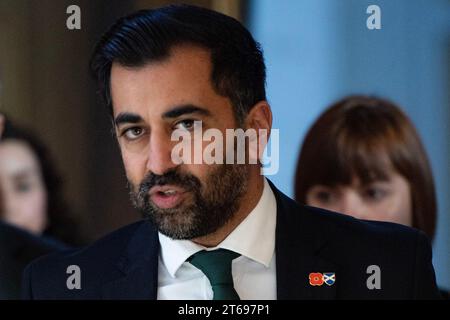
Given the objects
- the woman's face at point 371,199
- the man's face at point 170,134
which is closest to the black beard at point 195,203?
the man's face at point 170,134

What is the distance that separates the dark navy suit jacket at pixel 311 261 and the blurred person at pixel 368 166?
0.05 meters

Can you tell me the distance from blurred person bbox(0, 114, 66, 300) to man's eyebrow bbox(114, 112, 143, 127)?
31 centimetres

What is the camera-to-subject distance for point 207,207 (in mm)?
1561

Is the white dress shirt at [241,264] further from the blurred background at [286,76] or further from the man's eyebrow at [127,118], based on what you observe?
the man's eyebrow at [127,118]

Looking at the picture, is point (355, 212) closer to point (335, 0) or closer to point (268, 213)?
point (268, 213)

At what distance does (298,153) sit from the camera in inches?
67.4

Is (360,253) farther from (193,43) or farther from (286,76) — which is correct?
(193,43)

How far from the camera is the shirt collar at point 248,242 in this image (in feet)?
5.23

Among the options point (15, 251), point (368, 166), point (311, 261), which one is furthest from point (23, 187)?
point (368, 166)

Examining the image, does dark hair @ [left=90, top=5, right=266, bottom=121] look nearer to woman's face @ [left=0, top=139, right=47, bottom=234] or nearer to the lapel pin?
woman's face @ [left=0, top=139, right=47, bottom=234]

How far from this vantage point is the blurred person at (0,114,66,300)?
1.74 meters

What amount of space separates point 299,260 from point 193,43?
0.49 metres

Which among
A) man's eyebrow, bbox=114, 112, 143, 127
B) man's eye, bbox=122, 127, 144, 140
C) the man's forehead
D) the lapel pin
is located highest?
the man's forehead

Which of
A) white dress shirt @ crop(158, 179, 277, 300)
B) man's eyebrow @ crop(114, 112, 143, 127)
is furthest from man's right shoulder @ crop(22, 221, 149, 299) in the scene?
man's eyebrow @ crop(114, 112, 143, 127)
